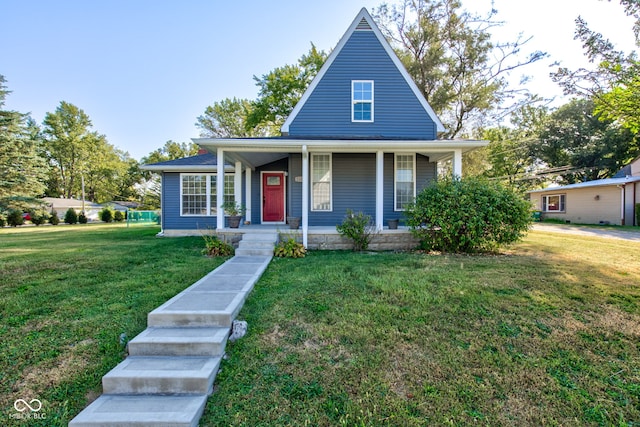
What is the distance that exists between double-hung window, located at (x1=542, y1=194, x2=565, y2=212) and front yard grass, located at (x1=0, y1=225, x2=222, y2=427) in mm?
26614

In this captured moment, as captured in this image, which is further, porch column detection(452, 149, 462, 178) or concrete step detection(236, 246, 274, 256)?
porch column detection(452, 149, 462, 178)

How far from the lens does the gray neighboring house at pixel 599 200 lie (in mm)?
17062

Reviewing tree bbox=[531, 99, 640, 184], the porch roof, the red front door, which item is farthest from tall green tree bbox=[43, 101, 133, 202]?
tree bbox=[531, 99, 640, 184]

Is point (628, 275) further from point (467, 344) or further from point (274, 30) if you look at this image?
→ point (274, 30)

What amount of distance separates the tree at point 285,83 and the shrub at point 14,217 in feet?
65.8

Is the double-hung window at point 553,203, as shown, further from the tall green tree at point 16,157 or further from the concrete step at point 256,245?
the tall green tree at point 16,157

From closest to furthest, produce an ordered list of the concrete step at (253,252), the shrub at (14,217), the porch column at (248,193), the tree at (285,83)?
the concrete step at (253,252) → the porch column at (248,193) → the tree at (285,83) → the shrub at (14,217)

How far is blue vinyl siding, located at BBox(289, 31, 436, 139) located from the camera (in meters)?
10.1

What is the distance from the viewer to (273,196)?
1113cm

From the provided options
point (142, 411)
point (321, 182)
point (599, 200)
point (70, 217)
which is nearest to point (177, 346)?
point (142, 411)

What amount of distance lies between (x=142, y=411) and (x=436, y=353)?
273cm

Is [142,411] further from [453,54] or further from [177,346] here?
[453,54]

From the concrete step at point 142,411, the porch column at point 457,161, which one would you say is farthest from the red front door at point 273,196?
the concrete step at point 142,411

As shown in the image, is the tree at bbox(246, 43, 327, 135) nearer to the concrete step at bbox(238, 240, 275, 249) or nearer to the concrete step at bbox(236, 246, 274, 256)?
the concrete step at bbox(238, 240, 275, 249)
